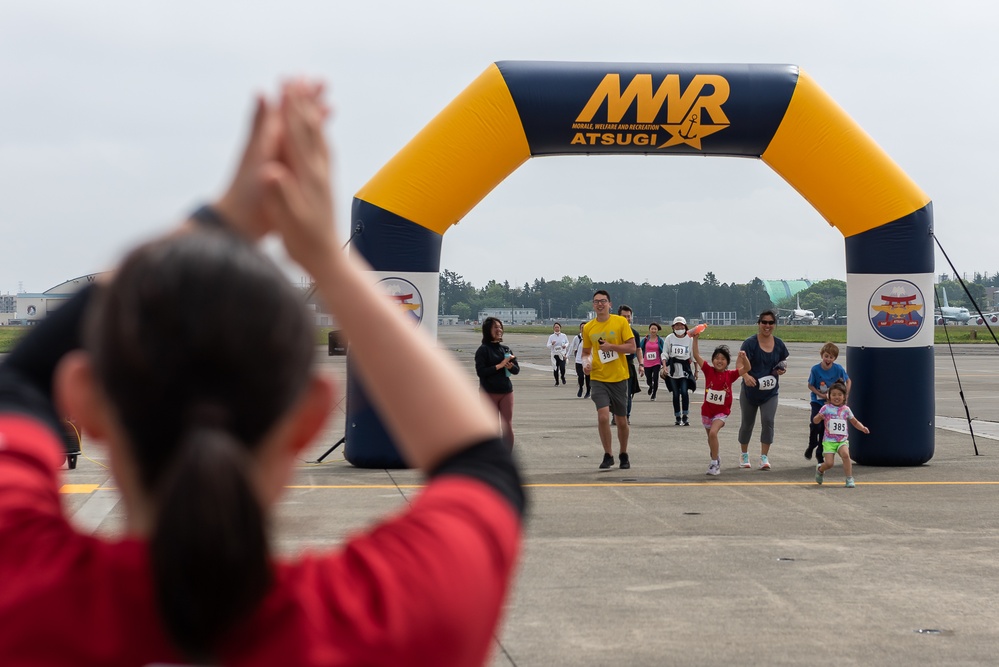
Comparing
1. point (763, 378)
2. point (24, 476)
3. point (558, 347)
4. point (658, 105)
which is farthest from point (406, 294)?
point (558, 347)

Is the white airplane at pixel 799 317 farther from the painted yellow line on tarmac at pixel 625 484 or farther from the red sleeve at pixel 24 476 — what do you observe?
the red sleeve at pixel 24 476

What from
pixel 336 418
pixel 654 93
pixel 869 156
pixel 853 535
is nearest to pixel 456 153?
pixel 654 93

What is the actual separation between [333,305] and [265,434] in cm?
16

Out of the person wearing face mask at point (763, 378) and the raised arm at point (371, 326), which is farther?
the person wearing face mask at point (763, 378)

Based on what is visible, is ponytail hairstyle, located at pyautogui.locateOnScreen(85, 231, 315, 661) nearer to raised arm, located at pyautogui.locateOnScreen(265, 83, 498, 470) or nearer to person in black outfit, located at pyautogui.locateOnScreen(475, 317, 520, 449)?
raised arm, located at pyautogui.locateOnScreen(265, 83, 498, 470)

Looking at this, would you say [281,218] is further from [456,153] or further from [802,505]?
[456,153]

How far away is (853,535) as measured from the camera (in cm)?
805

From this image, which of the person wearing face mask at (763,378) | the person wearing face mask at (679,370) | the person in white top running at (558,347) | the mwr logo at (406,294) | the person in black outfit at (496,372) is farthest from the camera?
the person in white top running at (558,347)

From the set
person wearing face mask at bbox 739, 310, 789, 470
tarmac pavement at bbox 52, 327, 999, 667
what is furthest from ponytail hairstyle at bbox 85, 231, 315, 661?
person wearing face mask at bbox 739, 310, 789, 470

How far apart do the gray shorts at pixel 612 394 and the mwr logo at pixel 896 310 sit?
2.60 m

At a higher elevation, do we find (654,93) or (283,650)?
(654,93)

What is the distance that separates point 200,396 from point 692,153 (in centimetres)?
1111

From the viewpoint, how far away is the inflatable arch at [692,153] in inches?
436

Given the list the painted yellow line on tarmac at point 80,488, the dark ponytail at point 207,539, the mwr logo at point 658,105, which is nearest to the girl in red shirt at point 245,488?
the dark ponytail at point 207,539
